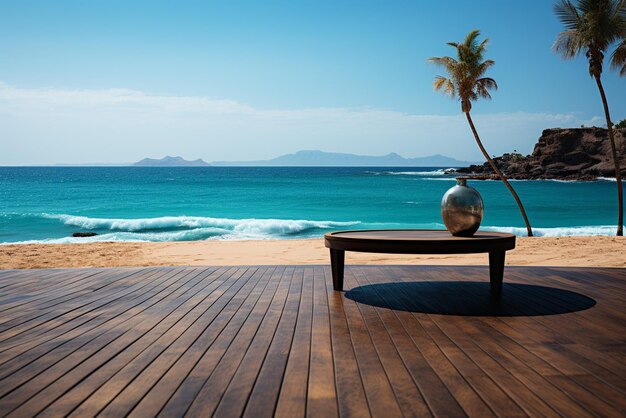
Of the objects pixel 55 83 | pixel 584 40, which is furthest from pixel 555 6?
pixel 55 83

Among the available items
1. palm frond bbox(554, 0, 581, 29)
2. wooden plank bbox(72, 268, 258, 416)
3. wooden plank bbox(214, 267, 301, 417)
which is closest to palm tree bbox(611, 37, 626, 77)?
palm frond bbox(554, 0, 581, 29)

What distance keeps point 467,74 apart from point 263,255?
7.56 meters

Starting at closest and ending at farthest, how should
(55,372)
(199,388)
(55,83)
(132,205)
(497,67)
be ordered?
(199,388) → (55,372) → (497,67) → (55,83) → (132,205)

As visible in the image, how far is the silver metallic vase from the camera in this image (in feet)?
12.8

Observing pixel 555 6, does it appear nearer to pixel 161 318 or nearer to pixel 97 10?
pixel 97 10

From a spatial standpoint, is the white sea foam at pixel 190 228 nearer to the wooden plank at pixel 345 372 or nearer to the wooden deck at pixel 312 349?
the wooden deck at pixel 312 349

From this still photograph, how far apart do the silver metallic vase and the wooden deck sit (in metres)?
0.53

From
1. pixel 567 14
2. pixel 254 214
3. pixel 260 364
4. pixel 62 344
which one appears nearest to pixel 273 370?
pixel 260 364

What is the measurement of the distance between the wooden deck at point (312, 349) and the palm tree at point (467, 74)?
9682mm

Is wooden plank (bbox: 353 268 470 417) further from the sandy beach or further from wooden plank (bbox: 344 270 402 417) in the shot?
the sandy beach

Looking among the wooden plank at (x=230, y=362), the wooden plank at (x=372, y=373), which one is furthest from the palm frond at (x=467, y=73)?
the wooden plank at (x=372, y=373)

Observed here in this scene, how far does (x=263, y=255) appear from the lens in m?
9.26

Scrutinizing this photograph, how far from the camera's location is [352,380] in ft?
6.86

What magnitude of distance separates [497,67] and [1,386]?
1313 centimetres
